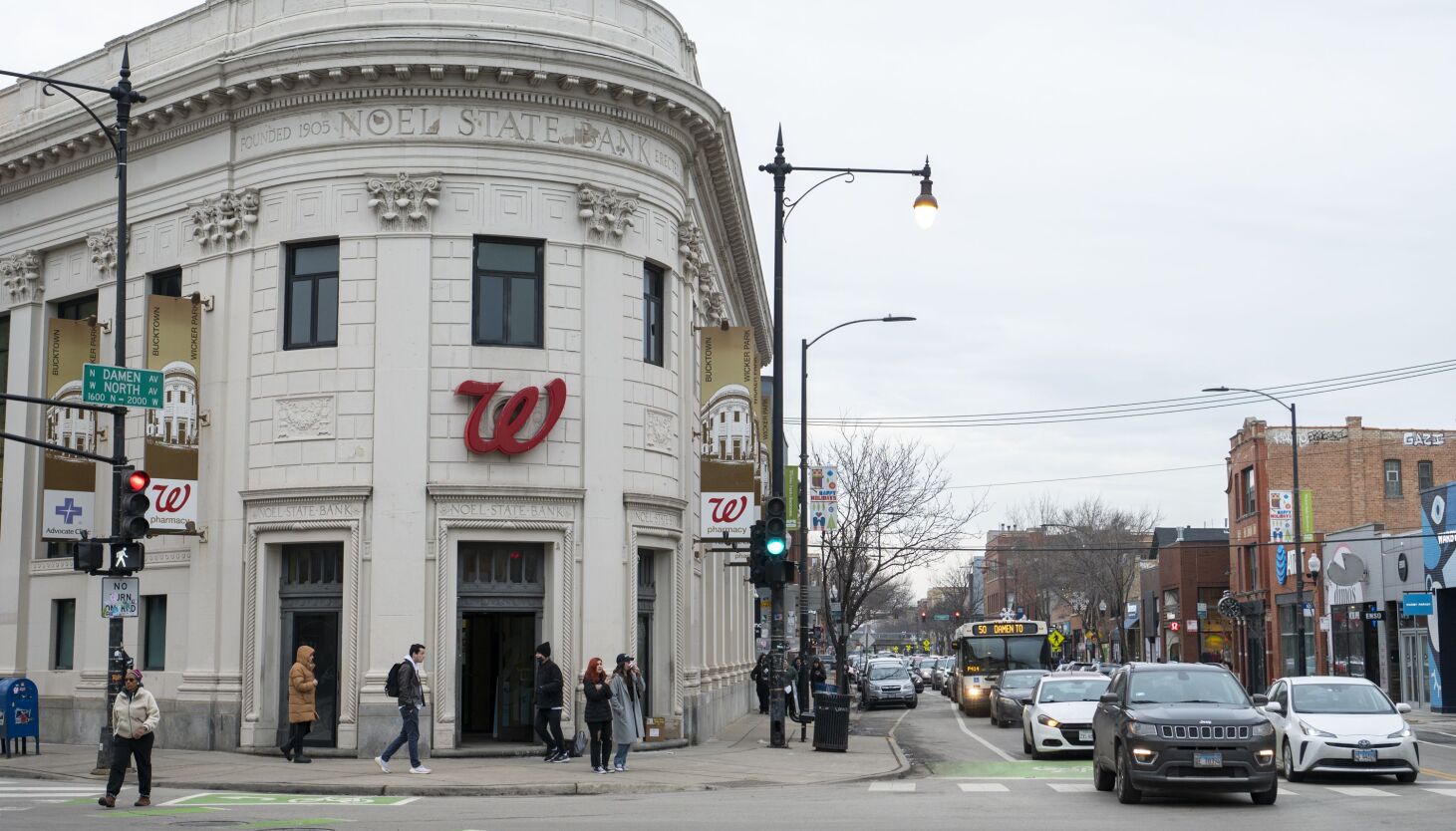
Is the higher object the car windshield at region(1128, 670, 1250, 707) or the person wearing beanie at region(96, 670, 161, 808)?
the car windshield at region(1128, 670, 1250, 707)

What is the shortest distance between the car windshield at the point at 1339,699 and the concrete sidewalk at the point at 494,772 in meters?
5.72

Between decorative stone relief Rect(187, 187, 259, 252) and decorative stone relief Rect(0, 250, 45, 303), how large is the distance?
19.4 feet

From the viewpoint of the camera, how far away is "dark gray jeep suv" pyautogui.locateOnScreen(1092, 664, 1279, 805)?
16953 millimetres

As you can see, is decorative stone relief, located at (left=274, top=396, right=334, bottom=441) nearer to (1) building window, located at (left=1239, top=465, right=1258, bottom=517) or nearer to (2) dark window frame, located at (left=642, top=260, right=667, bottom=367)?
(2) dark window frame, located at (left=642, top=260, right=667, bottom=367)

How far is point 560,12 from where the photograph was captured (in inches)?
1064

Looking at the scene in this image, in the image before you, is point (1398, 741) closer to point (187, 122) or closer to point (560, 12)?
point (560, 12)

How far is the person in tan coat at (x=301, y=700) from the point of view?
23.3m

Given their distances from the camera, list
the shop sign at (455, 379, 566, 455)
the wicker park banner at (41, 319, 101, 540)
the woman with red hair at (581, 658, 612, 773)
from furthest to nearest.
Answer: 1. the wicker park banner at (41, 319, 101, 540)
2. the shop sign at (455, 379, 566, 455)
3. the woman with red hair at (581, 658, 612, 773)

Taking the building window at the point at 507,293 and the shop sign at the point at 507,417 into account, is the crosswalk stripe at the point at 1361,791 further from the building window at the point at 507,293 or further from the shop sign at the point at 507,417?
the building window at the point at 507,293

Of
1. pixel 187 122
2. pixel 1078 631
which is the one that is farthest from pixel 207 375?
pixel 1078 631

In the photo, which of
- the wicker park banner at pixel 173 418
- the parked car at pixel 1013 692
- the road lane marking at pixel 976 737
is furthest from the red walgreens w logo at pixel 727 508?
the parked car at pixel 1013 692

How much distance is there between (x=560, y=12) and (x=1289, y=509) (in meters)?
38.0

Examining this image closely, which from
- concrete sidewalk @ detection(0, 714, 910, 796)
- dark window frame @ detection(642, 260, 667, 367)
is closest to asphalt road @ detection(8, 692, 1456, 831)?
concrete sidewalk @ detection(0, 714, 910, 796)

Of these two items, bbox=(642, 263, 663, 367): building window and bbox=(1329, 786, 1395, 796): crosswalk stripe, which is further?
bbox=(642, 263, 663, 367): building window
